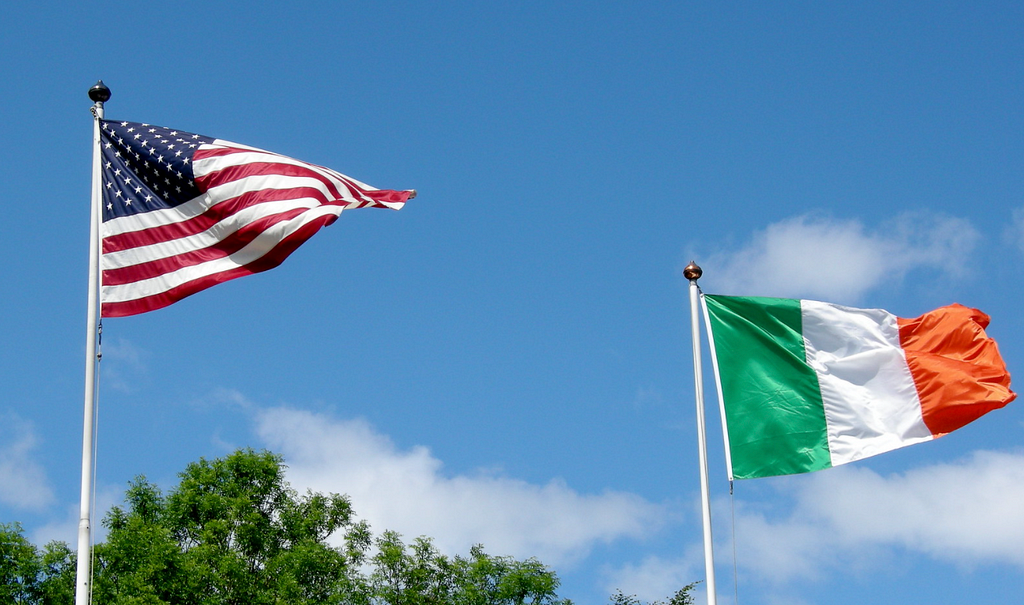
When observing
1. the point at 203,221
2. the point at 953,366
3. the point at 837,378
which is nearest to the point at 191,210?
the point at 203,221

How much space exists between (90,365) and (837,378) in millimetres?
8565

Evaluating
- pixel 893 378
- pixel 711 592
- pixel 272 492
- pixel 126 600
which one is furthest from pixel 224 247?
pixel 272 492

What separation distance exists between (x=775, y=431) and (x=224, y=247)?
666 centimetres

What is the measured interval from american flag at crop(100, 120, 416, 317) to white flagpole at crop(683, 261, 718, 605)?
3.49 meters

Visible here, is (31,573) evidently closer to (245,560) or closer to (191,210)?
(245,560)

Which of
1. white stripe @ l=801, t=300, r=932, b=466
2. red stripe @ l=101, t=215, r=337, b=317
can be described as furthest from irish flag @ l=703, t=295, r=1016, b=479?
red stripe @ l=101, t=215, r=337, b=317

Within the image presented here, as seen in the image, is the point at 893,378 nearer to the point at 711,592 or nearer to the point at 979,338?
the point at 979,338

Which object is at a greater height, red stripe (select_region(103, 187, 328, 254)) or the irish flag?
red stripe (select_region(103, 187, 328, 254))

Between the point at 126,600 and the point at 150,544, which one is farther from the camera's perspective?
the point at 150,544

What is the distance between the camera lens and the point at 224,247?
588 inches

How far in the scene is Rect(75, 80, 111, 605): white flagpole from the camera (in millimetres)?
13156

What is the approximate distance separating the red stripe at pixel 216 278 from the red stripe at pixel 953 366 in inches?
284

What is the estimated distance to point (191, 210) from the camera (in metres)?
15.1

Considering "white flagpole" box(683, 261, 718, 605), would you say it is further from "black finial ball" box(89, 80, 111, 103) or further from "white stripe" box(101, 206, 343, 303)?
"black finial ball" box(89, 80, 111, 103)
